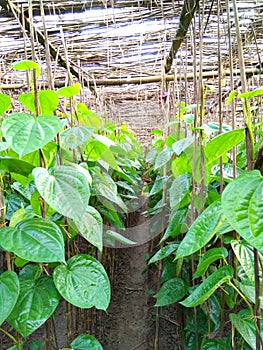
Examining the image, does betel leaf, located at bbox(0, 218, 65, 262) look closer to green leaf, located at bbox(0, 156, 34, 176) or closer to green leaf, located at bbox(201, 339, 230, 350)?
green leaf, located at bbox(0, 156, 34, 176)

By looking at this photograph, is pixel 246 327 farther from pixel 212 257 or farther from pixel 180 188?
pixel 180 188

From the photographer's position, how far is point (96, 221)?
78 cm

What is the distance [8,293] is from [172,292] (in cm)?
49

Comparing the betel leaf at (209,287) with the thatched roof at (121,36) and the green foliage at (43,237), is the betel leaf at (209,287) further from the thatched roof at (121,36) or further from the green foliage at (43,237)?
the thatched roof at (121,36)

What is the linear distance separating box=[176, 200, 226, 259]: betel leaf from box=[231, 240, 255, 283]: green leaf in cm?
6

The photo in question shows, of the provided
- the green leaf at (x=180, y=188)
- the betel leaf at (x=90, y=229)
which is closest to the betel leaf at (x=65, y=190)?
the betel leaf at (x=90, y=229)

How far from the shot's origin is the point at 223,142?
0.68 meters

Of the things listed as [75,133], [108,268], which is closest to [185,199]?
[75,133]

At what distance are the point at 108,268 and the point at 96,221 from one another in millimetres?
1358

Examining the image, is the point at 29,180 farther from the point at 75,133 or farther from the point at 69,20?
the point at 69,20

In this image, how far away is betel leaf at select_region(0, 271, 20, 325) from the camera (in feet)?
1.94

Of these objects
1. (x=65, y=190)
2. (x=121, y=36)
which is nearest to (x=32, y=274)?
(x=65, y=190)

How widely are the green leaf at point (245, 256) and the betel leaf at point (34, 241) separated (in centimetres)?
29

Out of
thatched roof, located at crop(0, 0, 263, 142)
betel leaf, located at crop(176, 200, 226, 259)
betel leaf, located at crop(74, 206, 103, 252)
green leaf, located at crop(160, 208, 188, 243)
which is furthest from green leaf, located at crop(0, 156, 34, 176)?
thatched roof, located at crop(0, 0, 263, 142)
